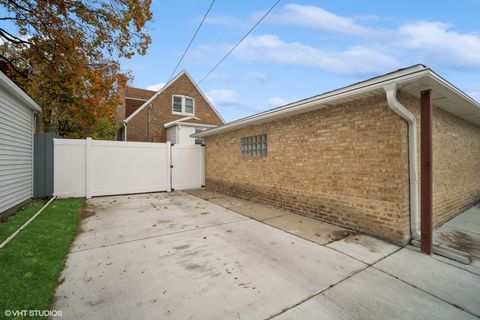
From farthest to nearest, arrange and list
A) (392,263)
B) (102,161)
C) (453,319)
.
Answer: (102,161) < (392,263) < (453,319)

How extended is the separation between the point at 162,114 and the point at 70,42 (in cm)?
953

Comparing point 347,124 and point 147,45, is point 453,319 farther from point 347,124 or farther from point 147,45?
point 147,45

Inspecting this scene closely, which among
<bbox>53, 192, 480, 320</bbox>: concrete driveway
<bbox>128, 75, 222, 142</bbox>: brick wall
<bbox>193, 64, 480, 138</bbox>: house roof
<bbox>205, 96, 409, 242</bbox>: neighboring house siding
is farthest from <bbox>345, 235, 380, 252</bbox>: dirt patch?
<bbox>128, 75, 222, 142</bbox>: brick wall

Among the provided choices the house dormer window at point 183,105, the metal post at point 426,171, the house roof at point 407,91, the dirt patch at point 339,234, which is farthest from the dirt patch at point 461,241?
the house dormer window at point 183,105

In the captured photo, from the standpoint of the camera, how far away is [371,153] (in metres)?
4.38

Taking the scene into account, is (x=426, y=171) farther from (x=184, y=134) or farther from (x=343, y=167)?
(x=184, y=134)

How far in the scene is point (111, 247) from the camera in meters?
3.87

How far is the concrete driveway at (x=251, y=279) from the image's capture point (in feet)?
7.34

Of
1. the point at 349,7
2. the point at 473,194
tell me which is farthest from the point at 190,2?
the point at 473,194

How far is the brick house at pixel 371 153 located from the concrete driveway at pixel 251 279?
2.63 ft

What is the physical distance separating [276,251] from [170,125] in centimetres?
1353

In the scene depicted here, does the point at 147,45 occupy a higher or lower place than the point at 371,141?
higher

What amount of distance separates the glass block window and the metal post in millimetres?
4221

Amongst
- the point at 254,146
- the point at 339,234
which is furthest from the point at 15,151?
the point at 339,234
